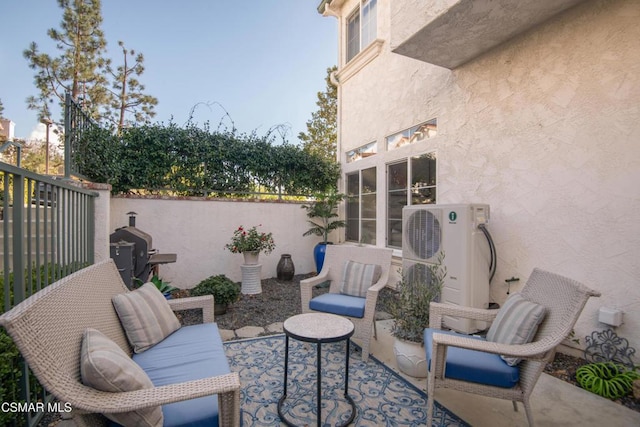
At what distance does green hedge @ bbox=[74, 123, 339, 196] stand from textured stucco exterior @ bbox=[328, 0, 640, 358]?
3.15 m

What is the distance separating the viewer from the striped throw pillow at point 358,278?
3395 mm

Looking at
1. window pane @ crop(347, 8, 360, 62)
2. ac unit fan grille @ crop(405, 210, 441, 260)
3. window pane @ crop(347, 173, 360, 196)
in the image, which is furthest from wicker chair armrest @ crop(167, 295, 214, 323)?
window pane @ crop(347, 8, 360, 62)

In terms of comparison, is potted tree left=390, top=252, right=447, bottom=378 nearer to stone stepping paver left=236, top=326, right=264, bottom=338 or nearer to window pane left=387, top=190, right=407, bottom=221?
stone stepping paver left=236, top=326, right=264, bottom=338

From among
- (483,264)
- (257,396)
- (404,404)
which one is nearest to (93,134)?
(257,396)

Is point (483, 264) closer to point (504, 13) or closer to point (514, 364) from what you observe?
point (514, 364)

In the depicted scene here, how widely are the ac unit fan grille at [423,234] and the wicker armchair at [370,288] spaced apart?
1.77 feet

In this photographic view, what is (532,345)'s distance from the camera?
5.84ft

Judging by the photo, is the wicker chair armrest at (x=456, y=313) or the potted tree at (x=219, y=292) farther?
the potted tree at (x=219, y=292)

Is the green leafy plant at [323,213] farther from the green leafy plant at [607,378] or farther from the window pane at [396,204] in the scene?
the green leafy plant at [607,378]

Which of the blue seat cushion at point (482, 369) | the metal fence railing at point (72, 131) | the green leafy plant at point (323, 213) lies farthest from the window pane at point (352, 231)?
the metal fence railing at point (72, 131)

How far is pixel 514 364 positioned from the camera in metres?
1.88

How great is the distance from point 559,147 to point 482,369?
253 cm

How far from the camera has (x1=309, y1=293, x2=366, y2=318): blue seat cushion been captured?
3033 mm

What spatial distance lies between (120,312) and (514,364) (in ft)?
8.70
